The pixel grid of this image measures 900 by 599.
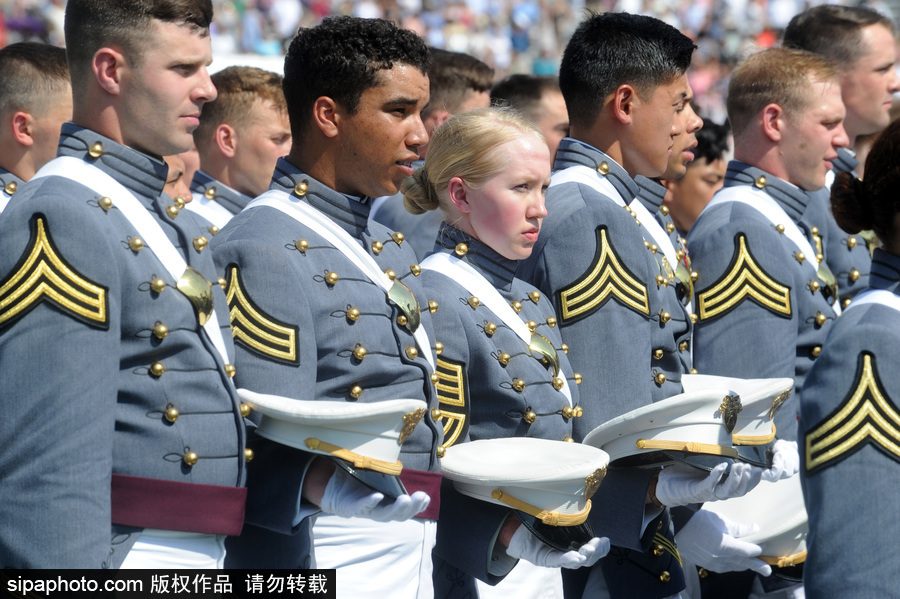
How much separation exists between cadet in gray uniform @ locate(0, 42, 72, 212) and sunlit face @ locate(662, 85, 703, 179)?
2.24m

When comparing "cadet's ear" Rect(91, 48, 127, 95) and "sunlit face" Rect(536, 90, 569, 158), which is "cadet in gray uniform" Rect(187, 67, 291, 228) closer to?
"sunlit face" Rect(536, 90, 569, 158)

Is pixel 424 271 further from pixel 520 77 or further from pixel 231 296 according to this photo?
pixel 520 77

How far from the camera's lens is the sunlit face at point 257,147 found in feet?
19.1

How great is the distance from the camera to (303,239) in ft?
10.9

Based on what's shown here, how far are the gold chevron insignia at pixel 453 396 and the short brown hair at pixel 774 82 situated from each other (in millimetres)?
2369

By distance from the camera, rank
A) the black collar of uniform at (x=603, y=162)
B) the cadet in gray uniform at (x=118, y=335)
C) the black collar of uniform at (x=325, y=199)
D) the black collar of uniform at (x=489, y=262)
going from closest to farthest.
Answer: the cadet in gray uniform at (x=118, y=335), the black collar of uniform at (x=325, y=199), the black collar of uniform at (x=489, y=262), the black collar of uniform at (x=603, y=162)

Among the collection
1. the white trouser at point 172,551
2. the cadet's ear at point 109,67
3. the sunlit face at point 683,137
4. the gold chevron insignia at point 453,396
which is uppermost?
the cadet's ear at point 109,67

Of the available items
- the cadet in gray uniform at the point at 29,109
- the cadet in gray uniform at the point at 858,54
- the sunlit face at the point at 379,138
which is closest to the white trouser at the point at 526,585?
the sunlit face at the point at 379,138

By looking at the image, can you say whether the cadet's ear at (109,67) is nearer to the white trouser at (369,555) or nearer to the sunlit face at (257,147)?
the white trouser at (369,555)

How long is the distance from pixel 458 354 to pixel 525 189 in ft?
1.91

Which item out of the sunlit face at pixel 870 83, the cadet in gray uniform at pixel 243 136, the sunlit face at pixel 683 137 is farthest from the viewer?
the sunlit face at pixel 870 83

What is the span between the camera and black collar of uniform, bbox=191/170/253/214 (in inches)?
225

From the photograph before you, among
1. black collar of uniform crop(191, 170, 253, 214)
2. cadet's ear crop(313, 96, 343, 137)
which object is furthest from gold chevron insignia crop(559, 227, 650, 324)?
black collar of uniform crop(191, 170, 253, 214)

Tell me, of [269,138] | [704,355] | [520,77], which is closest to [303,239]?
[704,355]
